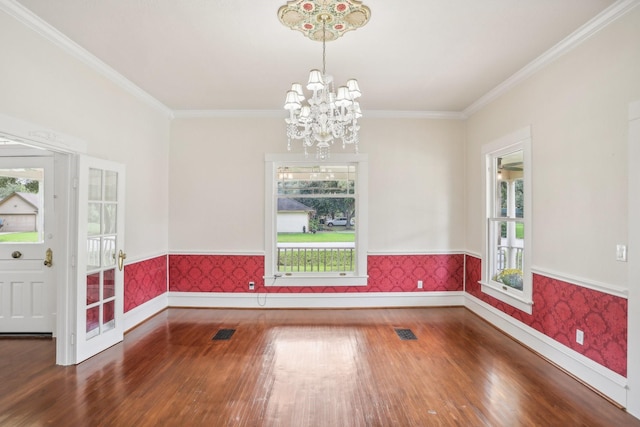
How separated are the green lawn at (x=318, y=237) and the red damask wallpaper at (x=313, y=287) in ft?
1.45

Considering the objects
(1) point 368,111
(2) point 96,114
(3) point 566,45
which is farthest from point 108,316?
(3) point 566,45

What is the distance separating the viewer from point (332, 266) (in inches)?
191

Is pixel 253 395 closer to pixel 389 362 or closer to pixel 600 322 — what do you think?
pixel 389 362

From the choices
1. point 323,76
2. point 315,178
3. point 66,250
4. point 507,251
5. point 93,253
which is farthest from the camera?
point 315,178

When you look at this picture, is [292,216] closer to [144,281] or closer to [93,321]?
[144,281]

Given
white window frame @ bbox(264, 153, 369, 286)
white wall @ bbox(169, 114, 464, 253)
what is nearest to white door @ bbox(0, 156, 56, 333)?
white wall @ bbox(169, 114, 464, 253)

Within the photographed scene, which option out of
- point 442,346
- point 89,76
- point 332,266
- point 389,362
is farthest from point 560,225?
point 89,76

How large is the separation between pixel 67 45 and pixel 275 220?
2.94 metres

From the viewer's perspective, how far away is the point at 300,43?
9.32 feet

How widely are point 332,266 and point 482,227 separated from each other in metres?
2.16

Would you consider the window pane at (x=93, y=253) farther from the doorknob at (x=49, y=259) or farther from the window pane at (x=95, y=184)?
the doorknob at (x=49, y=259)

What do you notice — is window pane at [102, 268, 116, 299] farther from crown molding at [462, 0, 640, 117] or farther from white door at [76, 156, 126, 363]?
crown molding at [462, 0, 640, 117]

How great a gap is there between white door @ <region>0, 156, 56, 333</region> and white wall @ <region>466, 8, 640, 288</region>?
5200 millimetres

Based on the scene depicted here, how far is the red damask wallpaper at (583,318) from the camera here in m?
2.38
